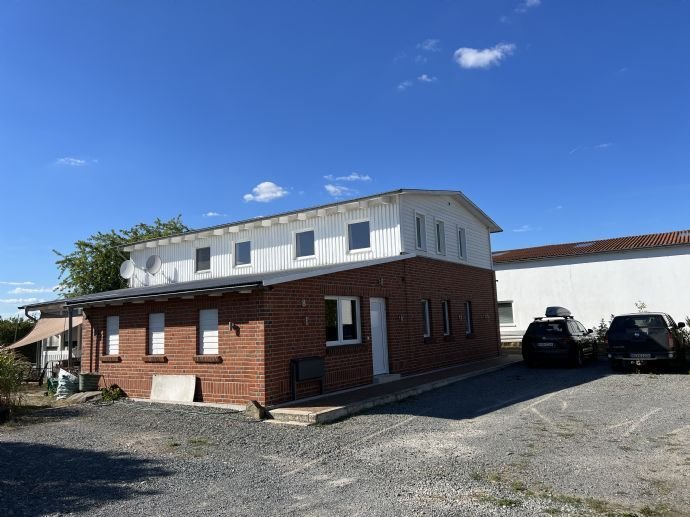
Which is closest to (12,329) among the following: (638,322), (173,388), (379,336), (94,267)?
(94,267)

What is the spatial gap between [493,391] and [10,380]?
37.7 feet

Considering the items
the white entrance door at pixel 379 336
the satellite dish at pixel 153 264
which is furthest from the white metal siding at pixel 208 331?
the satellite dish at pixel 153 264

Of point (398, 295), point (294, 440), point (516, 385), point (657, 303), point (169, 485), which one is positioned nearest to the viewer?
point (169, 485)

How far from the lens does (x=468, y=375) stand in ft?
51.1

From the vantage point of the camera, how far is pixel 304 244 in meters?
18.0

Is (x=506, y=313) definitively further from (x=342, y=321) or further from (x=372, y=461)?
(x=372, y=461)

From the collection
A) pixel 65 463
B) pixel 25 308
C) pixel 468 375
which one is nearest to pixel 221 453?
pixel 65 463

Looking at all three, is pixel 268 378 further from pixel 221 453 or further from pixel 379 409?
pixel 221 453

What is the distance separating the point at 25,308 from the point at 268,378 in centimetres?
1166

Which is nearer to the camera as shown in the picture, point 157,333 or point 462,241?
point 157,333

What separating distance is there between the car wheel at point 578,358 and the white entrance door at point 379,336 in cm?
754

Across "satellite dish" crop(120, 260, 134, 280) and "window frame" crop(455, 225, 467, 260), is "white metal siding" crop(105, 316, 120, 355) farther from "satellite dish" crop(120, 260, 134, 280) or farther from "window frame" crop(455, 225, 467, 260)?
"window frame" crop(455, 225, 467, 260)

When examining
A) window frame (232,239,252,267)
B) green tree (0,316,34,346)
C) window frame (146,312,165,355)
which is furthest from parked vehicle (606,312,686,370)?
green tree (0,316,34,346)

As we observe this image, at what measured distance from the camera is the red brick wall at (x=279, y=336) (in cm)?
1083
